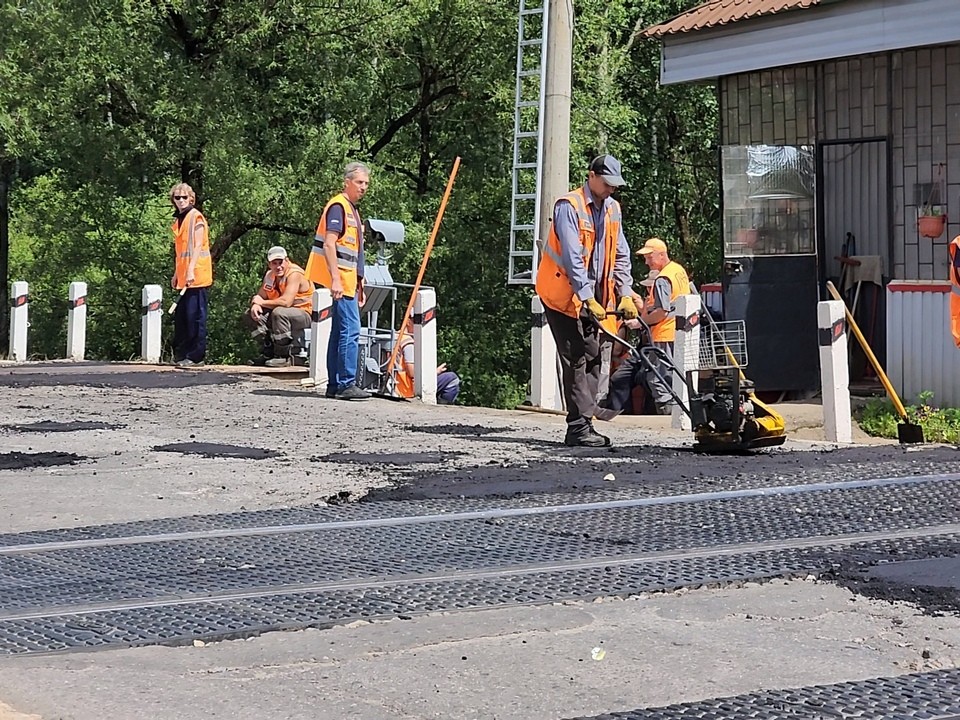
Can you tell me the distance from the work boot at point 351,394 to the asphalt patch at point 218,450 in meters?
3.47

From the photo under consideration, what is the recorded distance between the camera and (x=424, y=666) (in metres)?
4.88

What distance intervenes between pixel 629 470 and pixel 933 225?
25.1 ft

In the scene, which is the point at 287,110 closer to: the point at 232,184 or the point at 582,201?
the point at 232,184

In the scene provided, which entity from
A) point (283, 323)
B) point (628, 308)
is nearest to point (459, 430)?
point (628, 308)

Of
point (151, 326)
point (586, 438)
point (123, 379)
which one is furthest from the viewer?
point (151, 326)

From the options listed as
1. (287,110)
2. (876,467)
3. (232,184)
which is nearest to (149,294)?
(232,184)

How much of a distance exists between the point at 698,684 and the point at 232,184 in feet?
72.4

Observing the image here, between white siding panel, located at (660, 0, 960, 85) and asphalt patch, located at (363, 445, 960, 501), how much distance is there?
20.2ft

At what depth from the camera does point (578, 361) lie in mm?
10891

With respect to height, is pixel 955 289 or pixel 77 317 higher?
pixel 77 317

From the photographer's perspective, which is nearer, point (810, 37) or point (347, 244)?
point (347, 244)

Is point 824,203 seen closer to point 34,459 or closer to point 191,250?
point 191,250

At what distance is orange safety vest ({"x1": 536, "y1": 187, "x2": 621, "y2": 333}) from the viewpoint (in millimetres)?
10766

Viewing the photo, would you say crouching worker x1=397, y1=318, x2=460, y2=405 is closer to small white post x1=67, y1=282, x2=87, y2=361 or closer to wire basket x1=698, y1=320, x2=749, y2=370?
wire basket x1=698, y1=320, x2=749, y2=370
